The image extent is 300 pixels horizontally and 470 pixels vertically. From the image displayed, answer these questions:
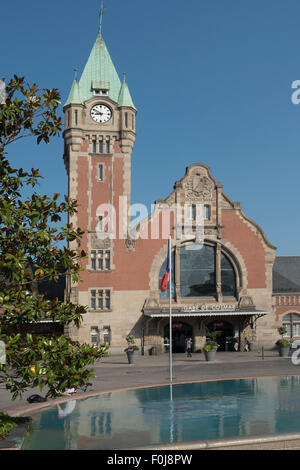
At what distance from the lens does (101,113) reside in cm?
4712

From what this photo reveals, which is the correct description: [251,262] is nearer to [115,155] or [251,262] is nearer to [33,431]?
[115,155]

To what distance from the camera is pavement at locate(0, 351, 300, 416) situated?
2445 cm

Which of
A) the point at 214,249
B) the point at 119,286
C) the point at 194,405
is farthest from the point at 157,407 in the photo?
the point at 214,249

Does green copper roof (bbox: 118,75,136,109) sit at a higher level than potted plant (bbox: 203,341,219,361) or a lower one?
higher

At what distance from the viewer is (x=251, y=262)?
156 ft

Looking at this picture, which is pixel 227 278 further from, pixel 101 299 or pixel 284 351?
pixel 101 299

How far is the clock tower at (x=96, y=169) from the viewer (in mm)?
45094

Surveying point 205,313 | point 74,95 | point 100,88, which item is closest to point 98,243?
point 205,313

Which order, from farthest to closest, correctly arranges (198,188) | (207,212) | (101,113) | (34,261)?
(207,212), (198,188), (101,113), (34,261)

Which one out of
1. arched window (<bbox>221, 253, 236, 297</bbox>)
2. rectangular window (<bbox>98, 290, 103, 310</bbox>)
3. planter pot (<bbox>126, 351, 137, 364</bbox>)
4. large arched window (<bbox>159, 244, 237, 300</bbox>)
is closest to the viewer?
planter pot (<bbox>126, 351, 137, 364</bbox>)

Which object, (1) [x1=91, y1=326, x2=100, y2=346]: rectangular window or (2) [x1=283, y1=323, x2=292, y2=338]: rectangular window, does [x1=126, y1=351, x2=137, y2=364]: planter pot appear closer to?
(1) [x1=91, y1=326, x2=100, y2=346]: rectangular window

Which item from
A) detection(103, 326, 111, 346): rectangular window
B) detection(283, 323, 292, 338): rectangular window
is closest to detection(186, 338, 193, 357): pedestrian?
detection(103, 326, 111, 346): rectangular window

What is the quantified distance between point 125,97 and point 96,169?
24.2ft

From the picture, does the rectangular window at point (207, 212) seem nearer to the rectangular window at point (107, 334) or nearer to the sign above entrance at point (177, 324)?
the sign above entrance at point (177, 324)
